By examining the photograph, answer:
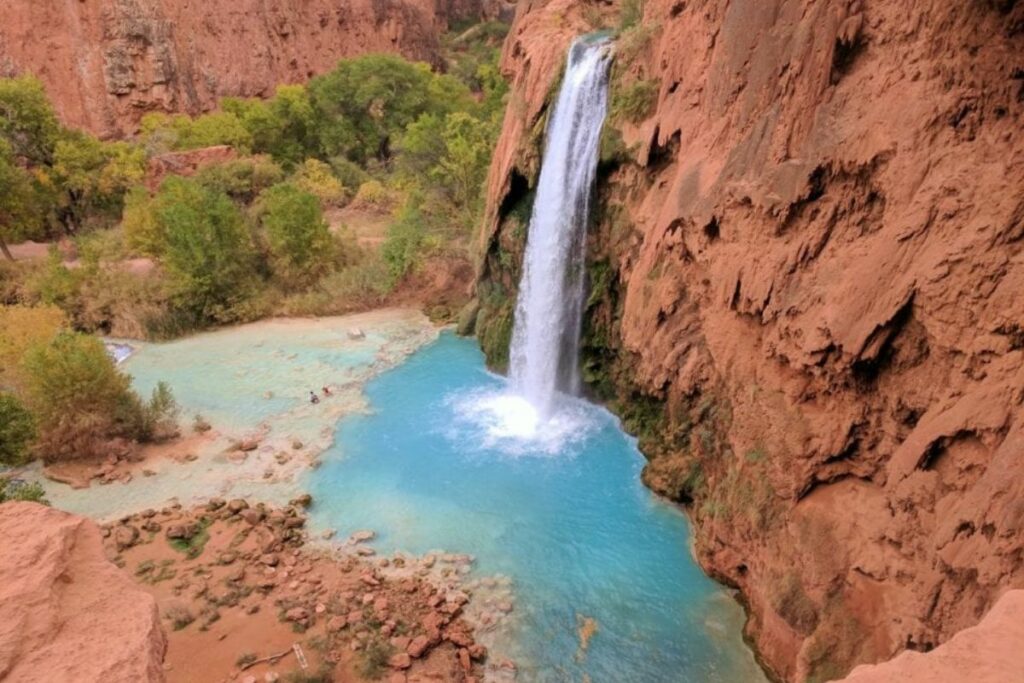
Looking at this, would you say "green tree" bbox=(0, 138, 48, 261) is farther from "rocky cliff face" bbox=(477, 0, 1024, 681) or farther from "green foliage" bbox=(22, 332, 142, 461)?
"rocky cliff face" bbox=(477, 0, 1024, 681)

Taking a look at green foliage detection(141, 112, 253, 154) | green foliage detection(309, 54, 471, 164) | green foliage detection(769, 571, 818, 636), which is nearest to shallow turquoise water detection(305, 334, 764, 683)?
green foliage detection(769, 571, 818, 636)

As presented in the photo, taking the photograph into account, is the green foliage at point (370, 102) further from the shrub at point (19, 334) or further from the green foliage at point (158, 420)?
the green foliage at point (158, 420)

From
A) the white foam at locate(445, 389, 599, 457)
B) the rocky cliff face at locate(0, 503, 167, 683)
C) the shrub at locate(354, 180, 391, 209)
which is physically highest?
the shrub at locate(354, 180, 391, 209)

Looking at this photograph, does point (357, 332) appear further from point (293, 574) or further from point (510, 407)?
point (293, 574)

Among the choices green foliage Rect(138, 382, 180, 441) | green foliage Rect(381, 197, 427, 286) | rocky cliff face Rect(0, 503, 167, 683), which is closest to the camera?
rocky cliff face Rect(0, 503, 167, 683)

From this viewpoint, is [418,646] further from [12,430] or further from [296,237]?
[296,237]

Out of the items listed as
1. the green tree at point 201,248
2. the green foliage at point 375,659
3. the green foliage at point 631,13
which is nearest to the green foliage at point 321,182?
the green tree at point 201,248
